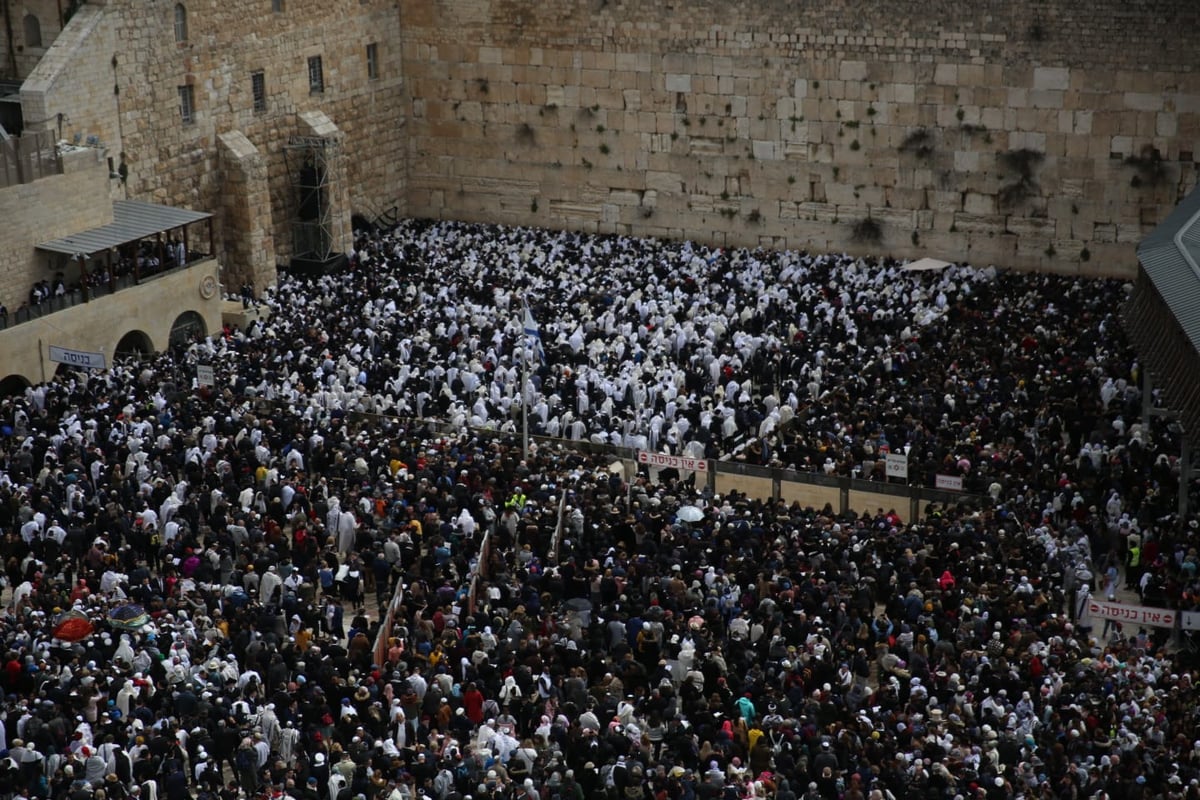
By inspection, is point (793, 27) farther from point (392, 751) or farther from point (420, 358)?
point (392, 751)

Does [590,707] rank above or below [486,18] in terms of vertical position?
below

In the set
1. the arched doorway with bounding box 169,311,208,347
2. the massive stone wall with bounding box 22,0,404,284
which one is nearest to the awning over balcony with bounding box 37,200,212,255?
the massive stone wall with bounding box 22,0,404,284

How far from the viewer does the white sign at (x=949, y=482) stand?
96.4ft

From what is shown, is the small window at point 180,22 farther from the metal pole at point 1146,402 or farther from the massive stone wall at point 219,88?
the metal pole at point 1146,402

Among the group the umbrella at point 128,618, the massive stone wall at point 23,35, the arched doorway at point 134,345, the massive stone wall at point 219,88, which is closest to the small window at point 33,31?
the massive stone wall at point 23,35

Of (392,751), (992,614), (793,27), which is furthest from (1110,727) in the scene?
(793,27)

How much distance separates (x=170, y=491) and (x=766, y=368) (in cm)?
1203

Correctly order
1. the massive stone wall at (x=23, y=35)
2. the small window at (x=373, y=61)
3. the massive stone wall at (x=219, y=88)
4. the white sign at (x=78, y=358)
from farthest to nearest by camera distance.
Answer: the small window at (x=373, y=61), the massive stone wall at (x=23, y=35), the massive stone wall at (x=219, y=88), the white sign at (x=78, y=358)

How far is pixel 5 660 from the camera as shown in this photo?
2319 centimetres

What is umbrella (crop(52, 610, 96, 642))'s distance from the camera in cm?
2356

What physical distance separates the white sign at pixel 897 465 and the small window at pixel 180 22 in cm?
1862

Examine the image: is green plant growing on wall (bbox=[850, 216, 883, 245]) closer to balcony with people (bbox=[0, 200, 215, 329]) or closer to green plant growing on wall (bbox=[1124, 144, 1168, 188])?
green plant growing on wall (bbox=[1124, 144, 1168, 188])

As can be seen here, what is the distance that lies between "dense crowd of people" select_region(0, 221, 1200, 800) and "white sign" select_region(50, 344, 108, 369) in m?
0.46

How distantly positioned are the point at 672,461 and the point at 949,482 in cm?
441
